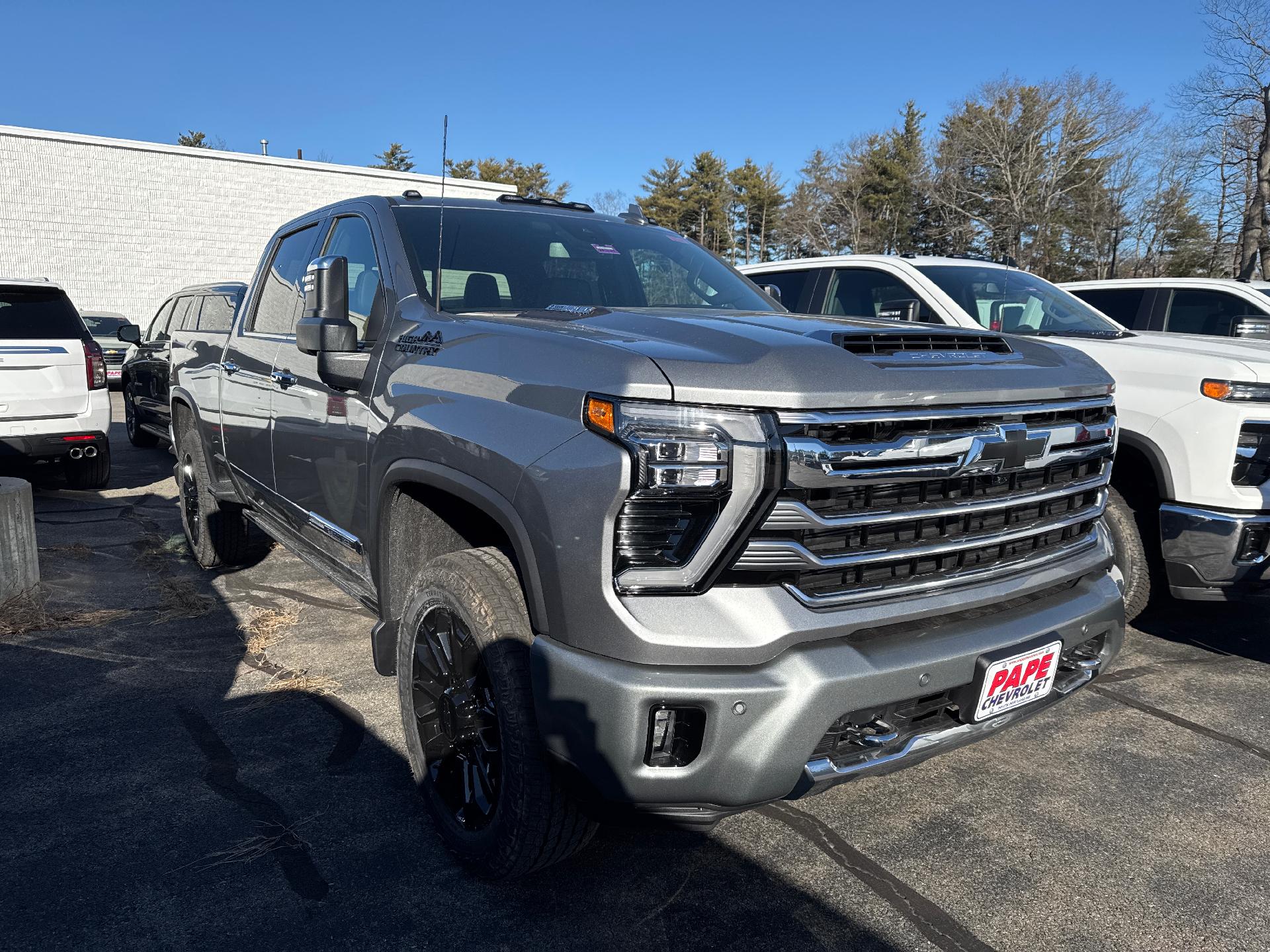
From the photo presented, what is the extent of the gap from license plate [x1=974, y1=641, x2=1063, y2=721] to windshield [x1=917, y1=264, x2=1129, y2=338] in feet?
11.9

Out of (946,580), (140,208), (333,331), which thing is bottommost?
(946,580)

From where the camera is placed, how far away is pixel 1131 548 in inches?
174

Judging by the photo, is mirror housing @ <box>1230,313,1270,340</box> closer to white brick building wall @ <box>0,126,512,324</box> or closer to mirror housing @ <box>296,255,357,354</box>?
mirror housing @ <box>296,255,357,354</box>

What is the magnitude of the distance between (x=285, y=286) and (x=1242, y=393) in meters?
4.41

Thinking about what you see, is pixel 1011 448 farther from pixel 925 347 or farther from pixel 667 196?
pixel 667 196

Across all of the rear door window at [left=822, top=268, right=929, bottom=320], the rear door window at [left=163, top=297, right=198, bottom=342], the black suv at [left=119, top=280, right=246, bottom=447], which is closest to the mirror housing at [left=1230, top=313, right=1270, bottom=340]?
the rear door window at [left=822, top=268, right=929, bottom=320]

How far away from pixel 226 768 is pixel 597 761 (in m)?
1.83

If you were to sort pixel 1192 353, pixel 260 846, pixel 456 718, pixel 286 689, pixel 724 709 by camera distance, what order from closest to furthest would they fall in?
pixel 724 709, pixel 456 718, pixel 260 846, pixel 286 689, pixel 1192 353

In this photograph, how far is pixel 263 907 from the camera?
2400 mm

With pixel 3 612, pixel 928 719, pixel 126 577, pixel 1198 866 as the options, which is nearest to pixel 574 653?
pixel 928 719

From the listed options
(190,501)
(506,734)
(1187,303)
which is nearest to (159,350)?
(190,501)

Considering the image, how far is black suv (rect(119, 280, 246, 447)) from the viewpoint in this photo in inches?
355

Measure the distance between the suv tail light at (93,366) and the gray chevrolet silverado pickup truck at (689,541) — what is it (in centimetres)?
550

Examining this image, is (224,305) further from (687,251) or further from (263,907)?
(263,907)
